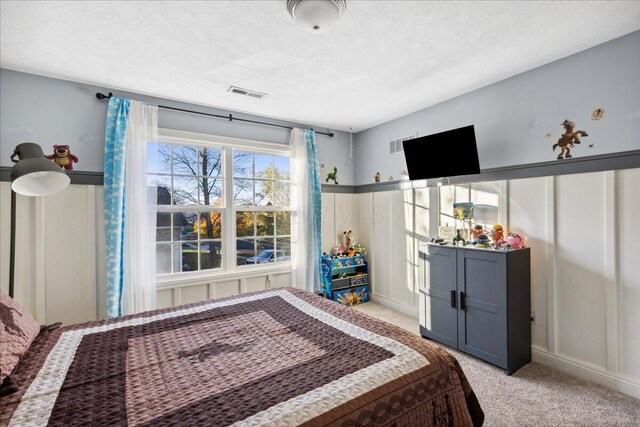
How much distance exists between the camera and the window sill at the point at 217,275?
3133mm

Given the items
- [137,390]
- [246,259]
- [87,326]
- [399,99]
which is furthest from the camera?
[246,259]

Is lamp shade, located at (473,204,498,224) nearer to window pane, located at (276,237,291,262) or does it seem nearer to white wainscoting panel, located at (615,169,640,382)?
white wainscoting panel, located at (615,169,640,382)

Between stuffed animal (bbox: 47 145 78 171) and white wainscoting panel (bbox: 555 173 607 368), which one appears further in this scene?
stuffed animal (bbox: 47 145 78 171)

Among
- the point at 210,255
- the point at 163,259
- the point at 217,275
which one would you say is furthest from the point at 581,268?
the point at 163,259

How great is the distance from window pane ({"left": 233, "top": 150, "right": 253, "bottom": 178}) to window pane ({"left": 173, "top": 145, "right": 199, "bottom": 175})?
1.45 ft

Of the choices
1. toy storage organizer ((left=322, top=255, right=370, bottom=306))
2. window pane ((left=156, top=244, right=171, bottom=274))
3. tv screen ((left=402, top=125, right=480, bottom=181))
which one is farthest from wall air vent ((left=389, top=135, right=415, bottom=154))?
window pane ((left=156, top=244, right=171, bottom=274))

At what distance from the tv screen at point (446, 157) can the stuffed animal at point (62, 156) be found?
323 centimetres

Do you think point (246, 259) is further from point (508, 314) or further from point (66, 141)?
point (508, 314)

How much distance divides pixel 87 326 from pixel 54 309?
1179 millimetres

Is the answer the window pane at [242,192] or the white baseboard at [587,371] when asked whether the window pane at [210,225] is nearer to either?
the window pane at [242,192]

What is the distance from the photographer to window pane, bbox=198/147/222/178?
3436 millimetres

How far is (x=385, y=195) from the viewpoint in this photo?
4.07 m

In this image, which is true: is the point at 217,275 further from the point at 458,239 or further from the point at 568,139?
the point at 568,139

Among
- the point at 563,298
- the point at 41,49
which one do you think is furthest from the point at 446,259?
the point at 41,49
